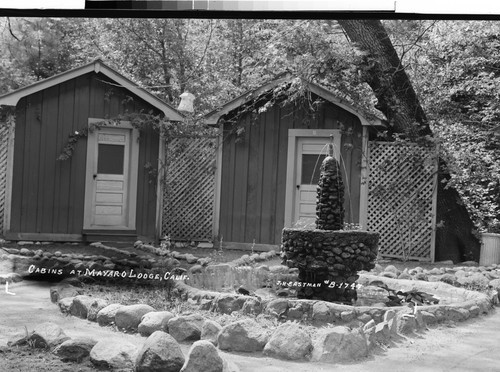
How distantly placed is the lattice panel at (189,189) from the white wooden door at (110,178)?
20cm

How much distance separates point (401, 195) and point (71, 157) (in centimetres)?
170

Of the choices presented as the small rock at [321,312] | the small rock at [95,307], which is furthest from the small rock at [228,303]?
the small rock at [95,307]

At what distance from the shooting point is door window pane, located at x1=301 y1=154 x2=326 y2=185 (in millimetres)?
3936

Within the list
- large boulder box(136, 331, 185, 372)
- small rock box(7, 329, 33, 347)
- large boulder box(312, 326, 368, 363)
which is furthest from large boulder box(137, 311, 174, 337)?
large boulder box(312, 326, 368, 363)

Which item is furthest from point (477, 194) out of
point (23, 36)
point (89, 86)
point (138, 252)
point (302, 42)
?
point (23, 36)

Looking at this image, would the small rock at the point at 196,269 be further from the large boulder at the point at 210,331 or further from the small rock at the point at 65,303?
the small rock at the point at 65,303

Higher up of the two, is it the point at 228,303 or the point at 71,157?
the point at 71,157

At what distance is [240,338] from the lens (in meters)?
3.46

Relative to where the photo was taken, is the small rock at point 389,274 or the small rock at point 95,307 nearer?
the small rock at point 95,307

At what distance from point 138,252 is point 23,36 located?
1160 mm

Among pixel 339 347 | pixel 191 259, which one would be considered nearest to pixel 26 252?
pixel 191 259

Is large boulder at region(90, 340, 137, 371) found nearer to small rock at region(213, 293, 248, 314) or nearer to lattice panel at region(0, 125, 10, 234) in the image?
small rock at region(213, 293, 248, 314)

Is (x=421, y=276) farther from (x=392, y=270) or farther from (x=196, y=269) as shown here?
(x=196, y=269)

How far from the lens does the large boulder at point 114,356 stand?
3.24 meters
